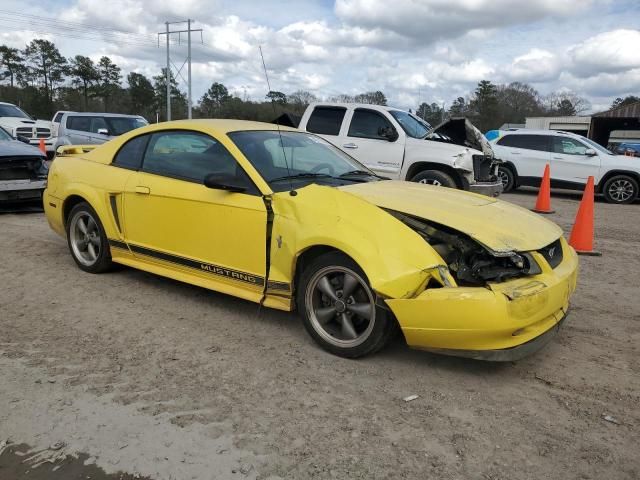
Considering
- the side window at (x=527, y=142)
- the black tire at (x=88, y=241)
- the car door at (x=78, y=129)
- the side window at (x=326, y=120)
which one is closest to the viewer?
the black tire at (x=88, y=241)

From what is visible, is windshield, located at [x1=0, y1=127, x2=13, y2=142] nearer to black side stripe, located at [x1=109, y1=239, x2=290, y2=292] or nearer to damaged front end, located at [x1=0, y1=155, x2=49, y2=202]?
damaged front end, located at [x1=0, y1=155, x2=49, y2=202]

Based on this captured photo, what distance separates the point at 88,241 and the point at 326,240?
2.94 metres

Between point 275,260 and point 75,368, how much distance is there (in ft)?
4.72

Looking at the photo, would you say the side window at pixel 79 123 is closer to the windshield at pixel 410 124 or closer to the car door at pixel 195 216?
the windshield at pixel 410 124

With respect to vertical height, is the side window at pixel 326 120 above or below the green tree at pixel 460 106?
below

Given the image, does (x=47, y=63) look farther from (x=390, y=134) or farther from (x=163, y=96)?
(x=390, y=134)

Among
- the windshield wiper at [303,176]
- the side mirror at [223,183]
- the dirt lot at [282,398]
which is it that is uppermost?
the windshield wiper at [303,176]

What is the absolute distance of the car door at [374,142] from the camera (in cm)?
930

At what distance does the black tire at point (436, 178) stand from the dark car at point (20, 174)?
6115mm

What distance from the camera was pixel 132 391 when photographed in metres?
3.04

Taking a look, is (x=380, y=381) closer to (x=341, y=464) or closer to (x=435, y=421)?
(x=435, y=421)

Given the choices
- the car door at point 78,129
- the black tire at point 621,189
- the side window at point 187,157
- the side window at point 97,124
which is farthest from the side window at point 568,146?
the car door at point 78,129

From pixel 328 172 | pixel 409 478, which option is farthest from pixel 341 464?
pixel 328 172

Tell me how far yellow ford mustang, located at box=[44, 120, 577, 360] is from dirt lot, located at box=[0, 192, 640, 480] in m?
0.29
